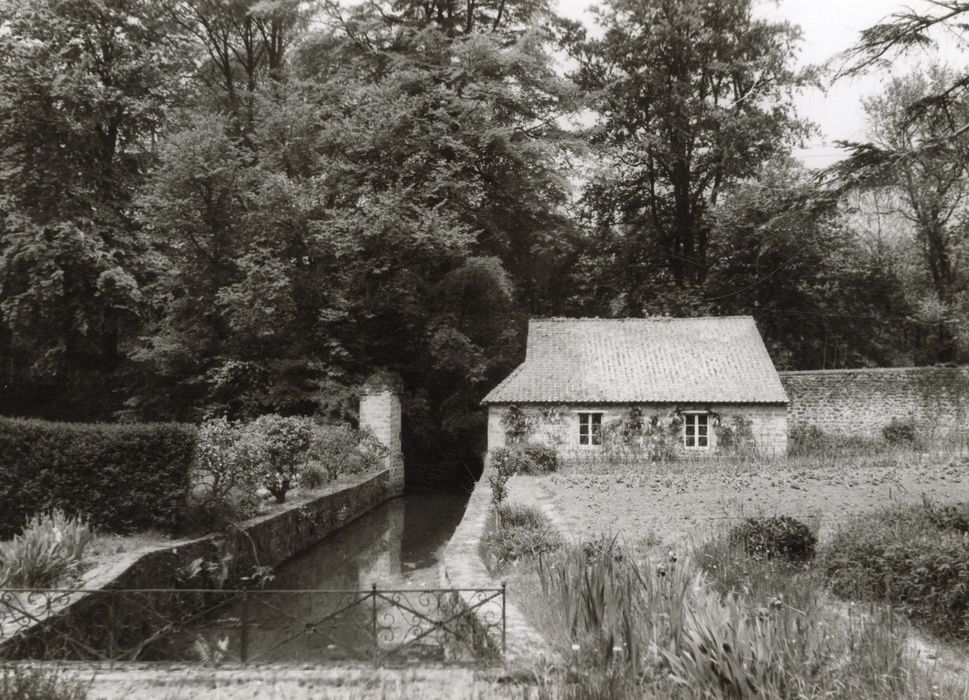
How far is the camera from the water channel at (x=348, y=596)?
8555mm

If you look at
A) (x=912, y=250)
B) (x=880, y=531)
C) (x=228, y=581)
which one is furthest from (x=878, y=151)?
(x=912, y=250)

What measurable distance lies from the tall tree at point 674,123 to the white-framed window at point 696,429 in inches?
430

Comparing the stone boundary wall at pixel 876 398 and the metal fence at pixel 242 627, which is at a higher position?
the stone boundary wall at pixel 876 398

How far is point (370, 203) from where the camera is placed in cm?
2575

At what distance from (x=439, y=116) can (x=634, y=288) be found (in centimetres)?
1320

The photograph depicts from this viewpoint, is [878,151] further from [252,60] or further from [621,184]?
[252,60]

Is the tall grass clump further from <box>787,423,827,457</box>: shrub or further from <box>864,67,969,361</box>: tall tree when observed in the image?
<box>787,423,827,457</box>: shrub

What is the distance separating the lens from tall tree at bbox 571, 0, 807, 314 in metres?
31.9

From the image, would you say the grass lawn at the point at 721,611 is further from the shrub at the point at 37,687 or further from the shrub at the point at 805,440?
the shrub at the point at 805,440

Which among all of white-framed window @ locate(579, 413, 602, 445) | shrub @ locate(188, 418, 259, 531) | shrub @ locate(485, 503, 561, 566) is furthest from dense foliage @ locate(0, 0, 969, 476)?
shrub @ locate(485, 503, 561, 566)

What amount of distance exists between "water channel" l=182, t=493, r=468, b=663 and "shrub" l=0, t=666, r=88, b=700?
1.41 metres

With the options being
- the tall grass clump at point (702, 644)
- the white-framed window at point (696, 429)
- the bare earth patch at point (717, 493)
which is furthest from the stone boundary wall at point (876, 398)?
the tall grass clump at point (702, 644)

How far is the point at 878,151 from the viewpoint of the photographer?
381 inches

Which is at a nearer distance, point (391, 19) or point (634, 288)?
point (391, 19)
